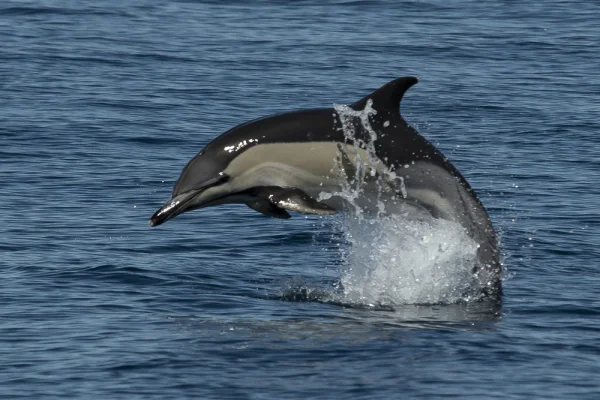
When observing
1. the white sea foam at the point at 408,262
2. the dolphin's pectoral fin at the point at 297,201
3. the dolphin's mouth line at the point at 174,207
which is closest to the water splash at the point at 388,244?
the white sea foam at the point at 408,262

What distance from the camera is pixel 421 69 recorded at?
3297 centimetres

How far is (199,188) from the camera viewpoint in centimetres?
1512

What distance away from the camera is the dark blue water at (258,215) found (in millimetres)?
13375

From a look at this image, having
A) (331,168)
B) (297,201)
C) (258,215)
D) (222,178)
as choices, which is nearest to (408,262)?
(331,168)

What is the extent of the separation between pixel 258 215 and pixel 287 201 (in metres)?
6.23

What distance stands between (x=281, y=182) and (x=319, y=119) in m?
0.80

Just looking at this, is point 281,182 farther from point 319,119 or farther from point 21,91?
point 21,91

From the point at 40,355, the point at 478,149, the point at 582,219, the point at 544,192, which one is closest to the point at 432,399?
the point at 40,355

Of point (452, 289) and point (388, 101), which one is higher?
point (388, 101)

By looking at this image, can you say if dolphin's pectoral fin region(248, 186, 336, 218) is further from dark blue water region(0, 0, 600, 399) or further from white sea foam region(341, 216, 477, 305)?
white sea foam region(341, 216, 477, 305)

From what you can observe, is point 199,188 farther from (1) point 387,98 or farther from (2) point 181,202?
(1) point 387,98

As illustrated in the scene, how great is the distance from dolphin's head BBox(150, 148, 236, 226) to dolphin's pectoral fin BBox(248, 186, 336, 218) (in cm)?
41

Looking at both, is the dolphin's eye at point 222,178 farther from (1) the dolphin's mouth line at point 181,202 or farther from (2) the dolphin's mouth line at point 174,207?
(2) the dolphin's mouth line at point 174,207

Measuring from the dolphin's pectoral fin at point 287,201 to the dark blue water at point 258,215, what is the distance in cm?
117
